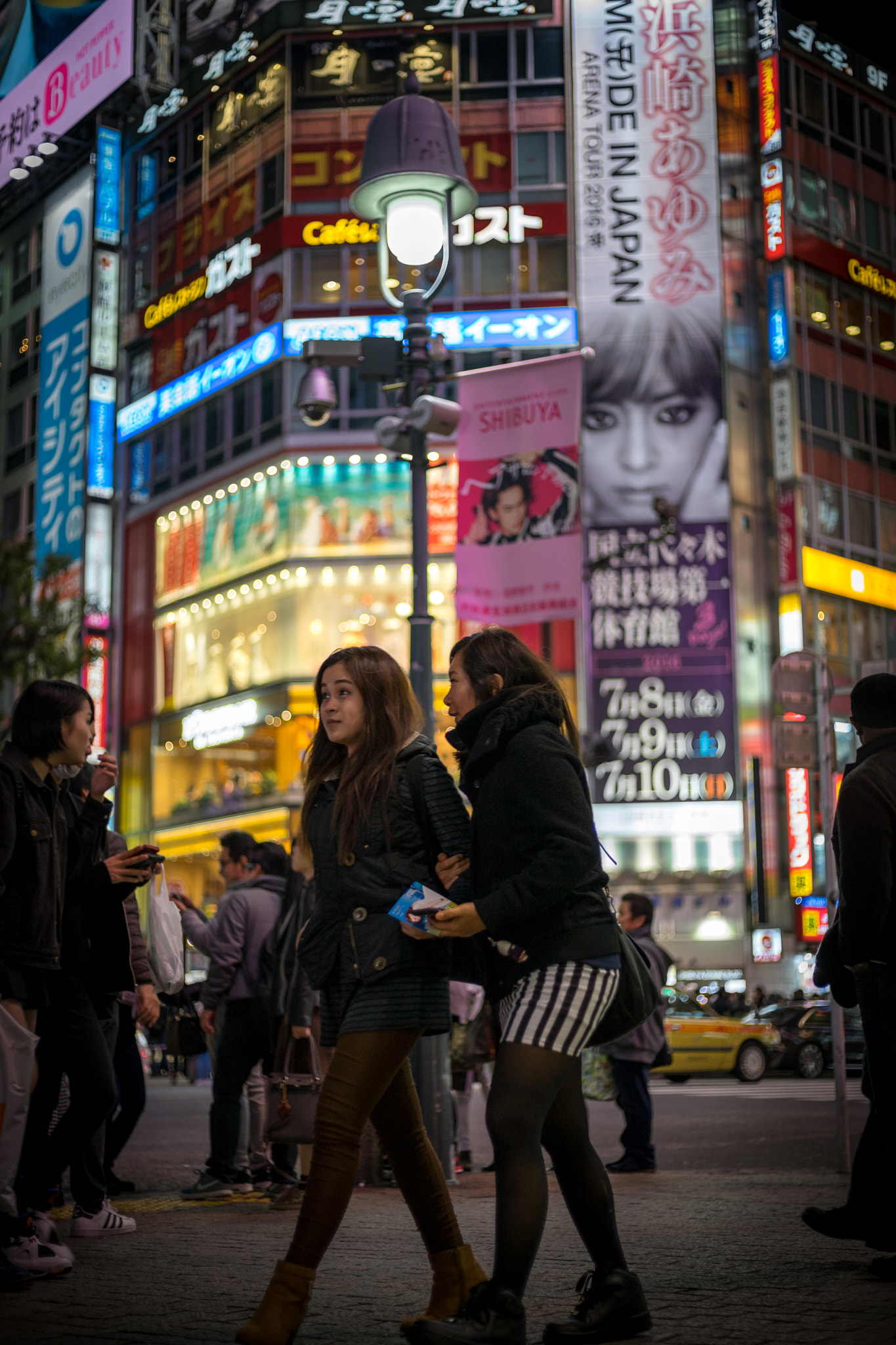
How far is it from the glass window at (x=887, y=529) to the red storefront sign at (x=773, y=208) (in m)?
7.56

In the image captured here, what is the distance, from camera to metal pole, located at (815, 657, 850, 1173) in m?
10.0

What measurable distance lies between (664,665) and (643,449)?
17.9 ft

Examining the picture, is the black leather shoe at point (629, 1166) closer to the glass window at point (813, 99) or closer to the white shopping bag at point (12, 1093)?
the white shopping bag at point (12, 1093)

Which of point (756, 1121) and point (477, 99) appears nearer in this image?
point (756, 1121)

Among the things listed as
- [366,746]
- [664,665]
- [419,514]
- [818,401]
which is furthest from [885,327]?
[366,746]

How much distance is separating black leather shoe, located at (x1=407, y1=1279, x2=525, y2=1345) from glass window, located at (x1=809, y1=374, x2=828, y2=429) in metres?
40.0

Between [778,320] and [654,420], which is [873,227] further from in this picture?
[654,420]

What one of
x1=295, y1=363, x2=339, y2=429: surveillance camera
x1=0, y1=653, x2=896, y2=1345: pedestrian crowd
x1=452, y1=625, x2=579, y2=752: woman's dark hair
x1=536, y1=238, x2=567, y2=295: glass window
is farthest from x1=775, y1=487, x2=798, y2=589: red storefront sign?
x1=452, y1=625, x2=579, y2=752: woman's dark hair

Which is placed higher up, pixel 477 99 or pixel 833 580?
pixel 477 99

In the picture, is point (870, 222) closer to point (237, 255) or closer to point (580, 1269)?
point (237, 255)

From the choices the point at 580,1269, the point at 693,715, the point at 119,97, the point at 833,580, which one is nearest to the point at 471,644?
the point at 580,1269

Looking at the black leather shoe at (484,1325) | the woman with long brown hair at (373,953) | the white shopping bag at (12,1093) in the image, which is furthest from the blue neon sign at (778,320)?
the black leather shoe at (484,1325)

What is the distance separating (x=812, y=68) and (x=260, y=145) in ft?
50.9

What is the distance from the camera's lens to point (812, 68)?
4497 cm
